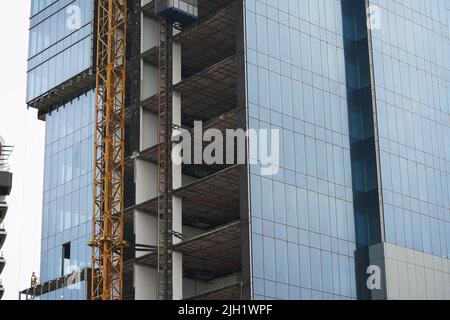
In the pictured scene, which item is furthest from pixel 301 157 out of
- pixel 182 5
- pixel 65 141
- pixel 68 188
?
pixel 65 141

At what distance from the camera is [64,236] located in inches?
4001

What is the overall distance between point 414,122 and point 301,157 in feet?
50.7

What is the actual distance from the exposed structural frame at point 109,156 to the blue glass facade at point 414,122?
24.8 m

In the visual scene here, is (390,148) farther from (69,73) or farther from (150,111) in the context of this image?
(69,73)

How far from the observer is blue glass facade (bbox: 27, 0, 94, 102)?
4053 inches

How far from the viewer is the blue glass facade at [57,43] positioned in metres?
103

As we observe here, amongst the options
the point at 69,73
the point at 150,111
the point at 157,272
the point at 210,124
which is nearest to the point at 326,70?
the point at 210,124

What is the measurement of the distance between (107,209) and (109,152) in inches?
247

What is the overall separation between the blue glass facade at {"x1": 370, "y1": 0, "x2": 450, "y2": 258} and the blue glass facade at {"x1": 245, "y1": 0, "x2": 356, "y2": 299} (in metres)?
3.72
